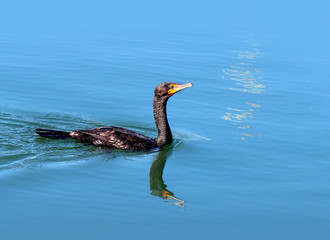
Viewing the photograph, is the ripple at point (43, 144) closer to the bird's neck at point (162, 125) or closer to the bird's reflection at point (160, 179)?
the bird's neck at point (162, 125)

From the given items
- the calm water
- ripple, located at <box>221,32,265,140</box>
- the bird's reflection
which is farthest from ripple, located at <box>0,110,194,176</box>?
ripple, located at <box>221,32,265,140</box>

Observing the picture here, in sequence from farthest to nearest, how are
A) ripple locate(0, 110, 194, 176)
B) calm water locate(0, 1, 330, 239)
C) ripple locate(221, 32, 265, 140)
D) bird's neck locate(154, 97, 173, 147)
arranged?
ripple locate(221, 32, 265, 140)
bird's neck locate(154, 97, 173, 147)
ripple locate(0, 110, 194, 176)
calm water locate(0, 1, 330, 239)

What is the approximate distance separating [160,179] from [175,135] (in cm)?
301

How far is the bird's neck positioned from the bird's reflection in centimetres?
25

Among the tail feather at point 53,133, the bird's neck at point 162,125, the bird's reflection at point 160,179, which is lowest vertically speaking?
the bird's reflection at point 160,179

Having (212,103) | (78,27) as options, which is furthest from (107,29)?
(212,103)

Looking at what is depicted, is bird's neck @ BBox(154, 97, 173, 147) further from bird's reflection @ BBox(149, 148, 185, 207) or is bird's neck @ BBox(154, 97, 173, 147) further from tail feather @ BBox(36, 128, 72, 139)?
tail feather @ BBox(36, 128, 72, 139)

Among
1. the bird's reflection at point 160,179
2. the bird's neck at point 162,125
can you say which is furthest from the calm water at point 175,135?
the bird's neck at point 162,125

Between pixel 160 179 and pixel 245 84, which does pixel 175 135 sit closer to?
pixel 160 179

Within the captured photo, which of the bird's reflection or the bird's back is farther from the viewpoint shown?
the bird's back

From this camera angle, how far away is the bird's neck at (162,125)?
13758 mm

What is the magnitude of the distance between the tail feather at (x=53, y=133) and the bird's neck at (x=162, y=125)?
182cm

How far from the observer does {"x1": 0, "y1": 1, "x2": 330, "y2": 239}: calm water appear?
32.0 feet

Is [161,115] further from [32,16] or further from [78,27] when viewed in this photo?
[32,16]
